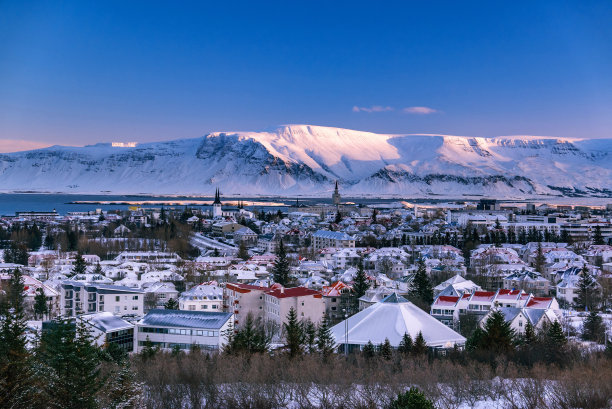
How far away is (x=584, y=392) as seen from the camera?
37.1 feet

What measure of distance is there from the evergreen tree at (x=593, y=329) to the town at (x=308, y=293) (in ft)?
0.13

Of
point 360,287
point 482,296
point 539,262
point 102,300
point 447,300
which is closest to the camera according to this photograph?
point 482,296

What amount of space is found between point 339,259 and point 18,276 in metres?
18.5

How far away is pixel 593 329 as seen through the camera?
62.7 ft

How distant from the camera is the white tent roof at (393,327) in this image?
17.0 m

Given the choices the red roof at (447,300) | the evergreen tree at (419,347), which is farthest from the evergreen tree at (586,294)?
the evergreen tree at (419,347)

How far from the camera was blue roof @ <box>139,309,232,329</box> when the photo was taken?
17.8 meters

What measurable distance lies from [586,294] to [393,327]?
11.3 meters

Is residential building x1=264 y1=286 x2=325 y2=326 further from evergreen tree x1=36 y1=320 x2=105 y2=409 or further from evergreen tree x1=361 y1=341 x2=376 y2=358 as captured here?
evergreen tree x1=36 y1=320 x2=105 y2=409

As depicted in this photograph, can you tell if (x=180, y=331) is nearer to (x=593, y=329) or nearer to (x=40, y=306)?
(x=40, y=306)

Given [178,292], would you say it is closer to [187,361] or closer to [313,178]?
[187,361]

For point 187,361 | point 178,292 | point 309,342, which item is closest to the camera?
point 187,361

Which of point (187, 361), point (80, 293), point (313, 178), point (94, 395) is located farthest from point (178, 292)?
point (313, 178)

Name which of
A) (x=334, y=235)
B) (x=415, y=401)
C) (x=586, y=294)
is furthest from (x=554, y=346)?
(x=334, y=235)
